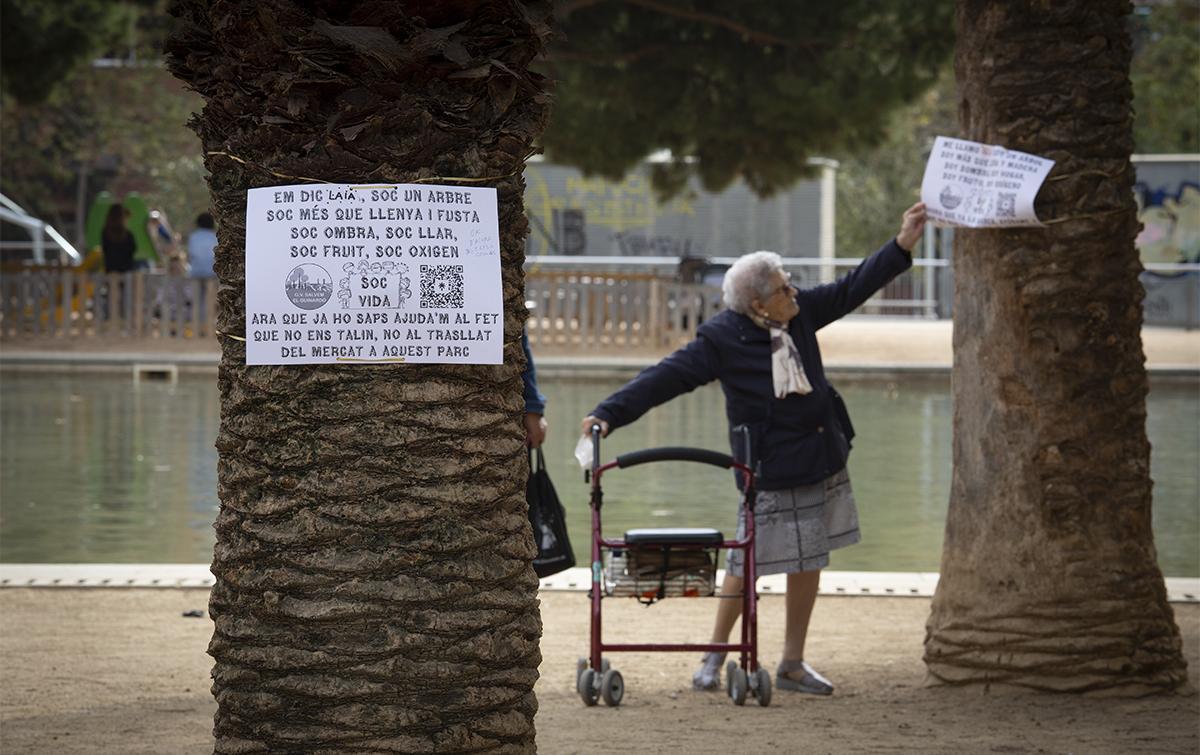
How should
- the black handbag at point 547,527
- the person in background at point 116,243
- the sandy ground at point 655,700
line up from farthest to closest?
1. the person in background at point 116,243
2. the black handbag at point 547,527
3. the sandy ground at point 655,700

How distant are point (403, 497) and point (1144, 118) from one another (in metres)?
34.8

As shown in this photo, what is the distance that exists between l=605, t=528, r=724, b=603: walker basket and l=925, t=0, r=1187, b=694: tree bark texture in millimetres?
1046

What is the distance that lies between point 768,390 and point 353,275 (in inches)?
129

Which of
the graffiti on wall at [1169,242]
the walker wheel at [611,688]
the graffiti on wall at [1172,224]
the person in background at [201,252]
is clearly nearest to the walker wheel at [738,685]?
the walker wheel at [611,688]

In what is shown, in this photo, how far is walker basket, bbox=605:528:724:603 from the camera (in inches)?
256

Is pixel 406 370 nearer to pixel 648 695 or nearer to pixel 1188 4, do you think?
pixel 648 695

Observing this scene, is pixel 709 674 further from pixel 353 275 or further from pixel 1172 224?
pixel 1172 224

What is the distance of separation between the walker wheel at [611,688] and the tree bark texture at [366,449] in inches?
98.7

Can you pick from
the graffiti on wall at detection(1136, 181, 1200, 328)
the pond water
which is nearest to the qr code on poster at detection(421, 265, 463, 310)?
the pond water

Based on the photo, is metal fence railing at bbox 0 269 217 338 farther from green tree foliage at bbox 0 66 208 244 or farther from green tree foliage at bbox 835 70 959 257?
green tree foliage at bbox 835 70 959 257

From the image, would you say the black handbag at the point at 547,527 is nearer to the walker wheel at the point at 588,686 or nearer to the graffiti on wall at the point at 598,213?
the walker wheel at the point at 588,686

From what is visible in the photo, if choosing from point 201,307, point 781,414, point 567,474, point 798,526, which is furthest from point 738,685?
point 201,307

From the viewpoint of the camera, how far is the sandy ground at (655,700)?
5.91 metres

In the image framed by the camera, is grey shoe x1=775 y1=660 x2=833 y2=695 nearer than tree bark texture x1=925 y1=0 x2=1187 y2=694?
No
